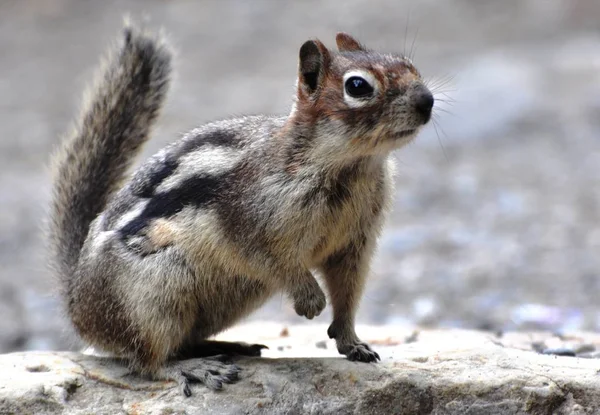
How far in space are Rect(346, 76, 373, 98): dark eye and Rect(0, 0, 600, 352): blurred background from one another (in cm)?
108

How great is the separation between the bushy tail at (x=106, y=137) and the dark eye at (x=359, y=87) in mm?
1701

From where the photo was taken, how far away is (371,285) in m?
8.53

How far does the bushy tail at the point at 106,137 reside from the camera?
5.54 meters

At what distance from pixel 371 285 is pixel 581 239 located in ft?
7.14

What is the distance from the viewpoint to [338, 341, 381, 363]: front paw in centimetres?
477

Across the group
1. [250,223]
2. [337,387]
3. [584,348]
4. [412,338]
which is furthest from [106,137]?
[584,348]

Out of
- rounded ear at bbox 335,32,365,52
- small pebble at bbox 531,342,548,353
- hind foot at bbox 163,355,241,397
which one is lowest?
hind foot at bbox 163,355,241,397

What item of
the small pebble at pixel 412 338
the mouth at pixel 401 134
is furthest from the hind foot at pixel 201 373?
the small pebble at pixel 412 338

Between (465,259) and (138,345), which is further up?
(465,259)

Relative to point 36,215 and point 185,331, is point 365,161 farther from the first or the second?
point 36,215

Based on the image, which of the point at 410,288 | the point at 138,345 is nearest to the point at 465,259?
the point at 410,288

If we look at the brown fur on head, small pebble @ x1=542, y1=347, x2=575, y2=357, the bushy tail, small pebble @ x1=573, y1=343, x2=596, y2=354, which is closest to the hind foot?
the bushy tail

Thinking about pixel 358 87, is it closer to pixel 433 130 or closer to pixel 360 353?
pixel 360 353

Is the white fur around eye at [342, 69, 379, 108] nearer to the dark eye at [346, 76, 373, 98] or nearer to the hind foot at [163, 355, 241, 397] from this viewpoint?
the dark eye at [346, 76, 373, 98]
